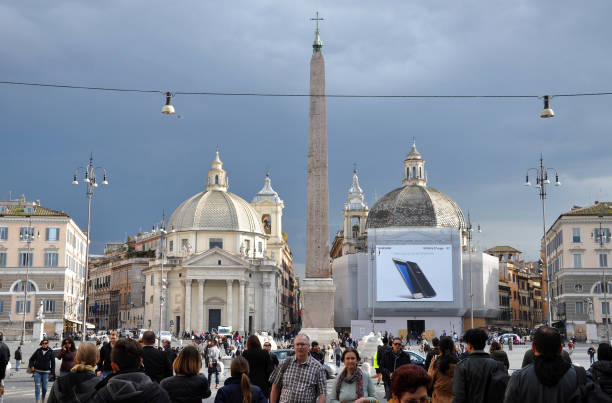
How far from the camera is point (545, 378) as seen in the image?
5383 millimetres

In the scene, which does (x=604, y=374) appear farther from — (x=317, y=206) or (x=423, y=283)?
(x=423, y=283)

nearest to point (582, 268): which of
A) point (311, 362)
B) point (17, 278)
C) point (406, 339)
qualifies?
point (406, 339)

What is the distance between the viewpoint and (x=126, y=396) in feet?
16.6

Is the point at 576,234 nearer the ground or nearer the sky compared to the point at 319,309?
nearer the sky

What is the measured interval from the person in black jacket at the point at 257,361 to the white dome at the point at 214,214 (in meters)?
67.0

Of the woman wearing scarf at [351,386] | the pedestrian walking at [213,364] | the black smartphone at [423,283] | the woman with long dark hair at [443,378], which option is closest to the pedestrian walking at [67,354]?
the woman wearing scarf at [351,386]

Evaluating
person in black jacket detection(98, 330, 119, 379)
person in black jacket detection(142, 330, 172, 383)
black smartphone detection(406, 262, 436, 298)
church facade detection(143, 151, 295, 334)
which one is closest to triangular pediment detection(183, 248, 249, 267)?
church facade detection(143, 151, 295, 334)

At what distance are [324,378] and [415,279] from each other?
5906cm

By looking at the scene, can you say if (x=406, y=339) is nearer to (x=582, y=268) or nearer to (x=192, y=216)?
(x=582, y=268)

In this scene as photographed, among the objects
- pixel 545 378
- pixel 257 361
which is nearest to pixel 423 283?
pixel 257 361

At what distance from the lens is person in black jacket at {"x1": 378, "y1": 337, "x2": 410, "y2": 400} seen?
1209 centimetres

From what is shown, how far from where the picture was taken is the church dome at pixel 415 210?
76188mm

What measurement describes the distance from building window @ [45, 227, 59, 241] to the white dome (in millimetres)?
15316

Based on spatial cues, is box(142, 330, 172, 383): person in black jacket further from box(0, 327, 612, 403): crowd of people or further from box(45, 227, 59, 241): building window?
box(45, 227, 59, 241): building window
